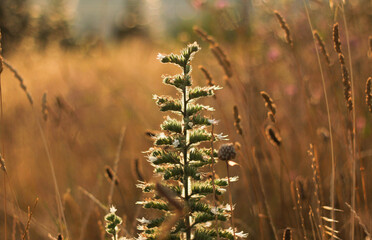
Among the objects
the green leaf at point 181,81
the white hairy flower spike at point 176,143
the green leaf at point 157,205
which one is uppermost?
the green leaf at point 181,81

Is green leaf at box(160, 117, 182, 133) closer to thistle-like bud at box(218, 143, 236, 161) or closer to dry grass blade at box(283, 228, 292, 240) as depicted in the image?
thistle-like bud at box(218, 143, 236, 161)

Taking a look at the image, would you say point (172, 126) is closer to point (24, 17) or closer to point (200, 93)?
point (200, 93)

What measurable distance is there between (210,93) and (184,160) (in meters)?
0.20

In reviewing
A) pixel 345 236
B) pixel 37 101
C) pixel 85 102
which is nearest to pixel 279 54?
pixel 345 236

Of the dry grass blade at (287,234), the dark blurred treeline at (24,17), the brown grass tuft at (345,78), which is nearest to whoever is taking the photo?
the dry grass blade at (287,234)

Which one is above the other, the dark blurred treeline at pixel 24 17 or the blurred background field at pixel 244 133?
the dark blurred treeline at pixel 24 17

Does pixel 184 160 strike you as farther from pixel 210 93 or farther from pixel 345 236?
pixel 345 236

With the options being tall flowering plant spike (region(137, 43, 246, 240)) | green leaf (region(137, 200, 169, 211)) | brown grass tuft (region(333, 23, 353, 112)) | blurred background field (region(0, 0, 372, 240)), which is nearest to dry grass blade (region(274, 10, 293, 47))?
blurred background field (region(0, 0, 372, 240))

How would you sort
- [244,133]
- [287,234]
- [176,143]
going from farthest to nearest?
1. [244,133]
2. [287,234]
3. [176,143]

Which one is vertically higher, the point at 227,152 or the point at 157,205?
the point at 227,152

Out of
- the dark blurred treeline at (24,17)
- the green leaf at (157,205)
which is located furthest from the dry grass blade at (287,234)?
the dark blurred treeline at (24,17)

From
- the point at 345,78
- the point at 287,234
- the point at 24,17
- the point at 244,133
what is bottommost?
the point at 287,234

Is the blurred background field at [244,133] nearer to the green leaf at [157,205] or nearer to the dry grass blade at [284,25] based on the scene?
the dry grass blade at [284,25]

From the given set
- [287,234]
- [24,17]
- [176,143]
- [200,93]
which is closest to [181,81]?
[200,93]
